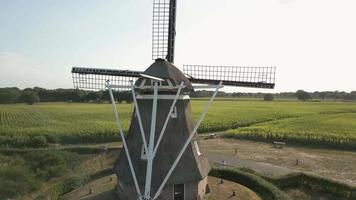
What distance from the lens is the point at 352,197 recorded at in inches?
730

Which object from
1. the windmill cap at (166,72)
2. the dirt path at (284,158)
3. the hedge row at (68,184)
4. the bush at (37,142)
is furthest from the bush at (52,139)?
the windmill cap at (166,72)

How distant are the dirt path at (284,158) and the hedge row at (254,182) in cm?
470

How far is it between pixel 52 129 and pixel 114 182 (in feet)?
88.6

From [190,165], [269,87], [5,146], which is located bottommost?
[5,146]

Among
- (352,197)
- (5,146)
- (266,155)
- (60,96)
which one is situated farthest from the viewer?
(60,96)

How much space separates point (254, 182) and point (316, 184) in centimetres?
459

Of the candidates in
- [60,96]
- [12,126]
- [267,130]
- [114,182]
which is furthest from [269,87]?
[60,96]

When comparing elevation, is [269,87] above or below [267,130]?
above

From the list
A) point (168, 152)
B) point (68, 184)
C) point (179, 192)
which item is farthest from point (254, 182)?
point (68, 184)

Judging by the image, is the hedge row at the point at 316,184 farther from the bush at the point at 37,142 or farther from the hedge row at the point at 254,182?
the bush at the point at 37,142

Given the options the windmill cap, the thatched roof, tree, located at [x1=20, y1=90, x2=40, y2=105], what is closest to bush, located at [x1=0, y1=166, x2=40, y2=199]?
the thatched roof

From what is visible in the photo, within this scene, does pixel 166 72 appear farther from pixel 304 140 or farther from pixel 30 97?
pixel 30 97

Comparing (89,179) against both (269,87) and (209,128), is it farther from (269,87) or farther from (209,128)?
(209,128)

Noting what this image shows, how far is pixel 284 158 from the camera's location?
2962cm
